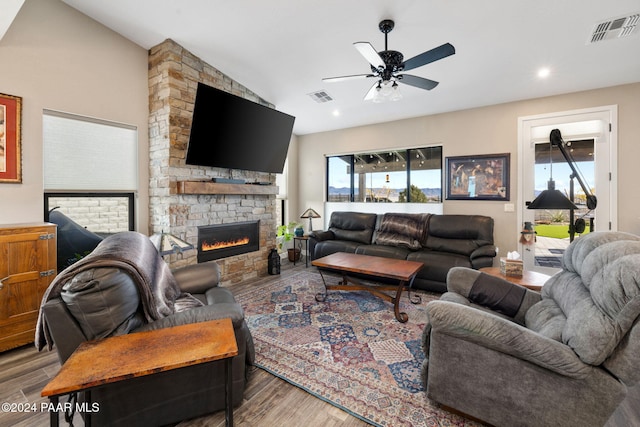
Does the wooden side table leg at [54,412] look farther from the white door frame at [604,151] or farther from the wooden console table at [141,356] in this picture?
the white door frame at [604,151]

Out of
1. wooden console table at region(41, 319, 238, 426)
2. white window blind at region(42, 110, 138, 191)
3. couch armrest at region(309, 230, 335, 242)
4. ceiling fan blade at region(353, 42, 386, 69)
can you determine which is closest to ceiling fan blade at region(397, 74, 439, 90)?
ceiling fan blade at region(353, 42, 386, 69)

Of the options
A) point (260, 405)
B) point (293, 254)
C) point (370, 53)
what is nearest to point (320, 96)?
point (370, 53)

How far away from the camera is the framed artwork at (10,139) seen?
Answer: 2531mm

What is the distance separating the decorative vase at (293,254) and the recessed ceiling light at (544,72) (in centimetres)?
452

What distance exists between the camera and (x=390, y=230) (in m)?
4.71

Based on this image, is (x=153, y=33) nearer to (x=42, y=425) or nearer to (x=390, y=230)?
(x=42, y=425)

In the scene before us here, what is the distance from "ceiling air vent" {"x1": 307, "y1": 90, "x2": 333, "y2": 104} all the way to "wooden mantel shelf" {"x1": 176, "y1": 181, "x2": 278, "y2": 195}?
161 centimetres

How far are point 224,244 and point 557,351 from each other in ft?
12.4

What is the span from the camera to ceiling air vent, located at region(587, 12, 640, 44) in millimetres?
2502

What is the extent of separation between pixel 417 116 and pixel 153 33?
404 cm

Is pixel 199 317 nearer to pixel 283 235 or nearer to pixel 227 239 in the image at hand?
pixel 227 239

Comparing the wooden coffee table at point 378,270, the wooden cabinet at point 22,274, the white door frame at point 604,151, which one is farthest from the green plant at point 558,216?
the wooden cabinet at point 22,274

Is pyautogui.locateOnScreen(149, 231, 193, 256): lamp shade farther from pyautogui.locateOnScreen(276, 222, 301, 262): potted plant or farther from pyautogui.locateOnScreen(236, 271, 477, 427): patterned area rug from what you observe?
pyautogui.locateOnScreen(276, 222, 301, 262): potted plant

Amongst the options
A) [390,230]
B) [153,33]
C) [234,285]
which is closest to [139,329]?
[234,285]
